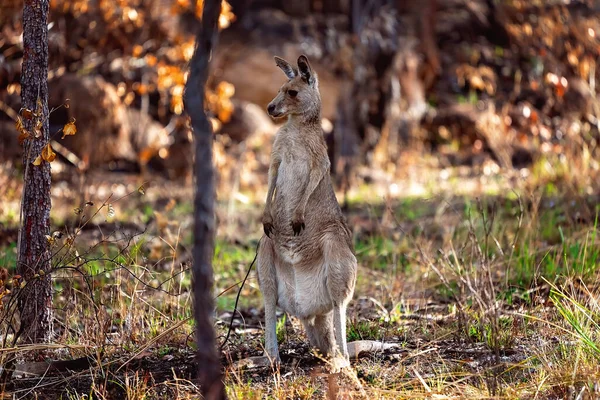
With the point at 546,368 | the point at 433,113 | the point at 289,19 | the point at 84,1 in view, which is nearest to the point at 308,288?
the point at 546,368

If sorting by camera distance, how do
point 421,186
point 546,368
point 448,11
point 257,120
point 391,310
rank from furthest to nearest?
point 448,11
point 257,120
point 421,186
point 391,310
point 546,368

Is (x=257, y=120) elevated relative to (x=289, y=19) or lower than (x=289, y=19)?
lower

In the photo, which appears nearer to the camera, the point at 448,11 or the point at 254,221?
the point at 254,221

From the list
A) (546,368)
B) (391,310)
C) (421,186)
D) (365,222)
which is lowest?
(546,368)

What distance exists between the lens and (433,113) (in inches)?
525

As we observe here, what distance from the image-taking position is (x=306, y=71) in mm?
4301

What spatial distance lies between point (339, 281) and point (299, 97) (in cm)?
107

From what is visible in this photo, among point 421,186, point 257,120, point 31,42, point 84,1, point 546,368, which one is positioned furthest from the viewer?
point 257,120

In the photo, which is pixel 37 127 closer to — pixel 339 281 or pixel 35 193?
pixel 35 193

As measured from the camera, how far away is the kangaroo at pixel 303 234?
4.07 m

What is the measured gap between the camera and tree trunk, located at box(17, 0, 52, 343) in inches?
160

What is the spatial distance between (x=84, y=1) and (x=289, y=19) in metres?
6.34

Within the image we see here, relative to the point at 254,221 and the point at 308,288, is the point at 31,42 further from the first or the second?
the point at 254,221

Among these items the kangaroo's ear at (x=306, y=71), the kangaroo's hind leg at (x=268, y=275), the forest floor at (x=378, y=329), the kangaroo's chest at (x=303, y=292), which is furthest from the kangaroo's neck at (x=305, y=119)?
the forest floor at (x=378, y=329)
